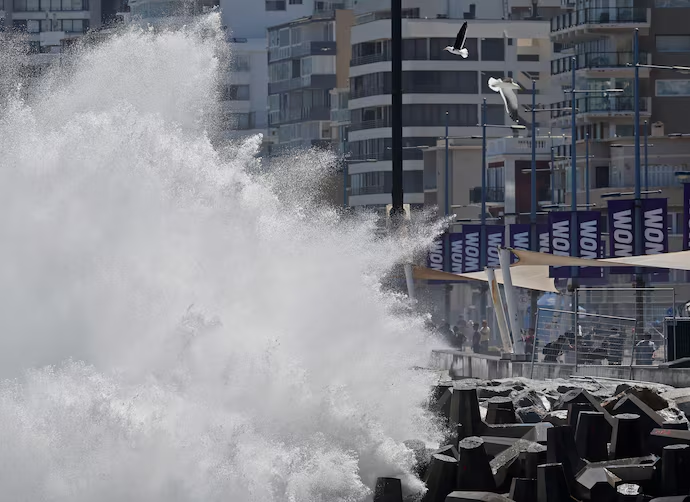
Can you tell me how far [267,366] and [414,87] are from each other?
291 ft

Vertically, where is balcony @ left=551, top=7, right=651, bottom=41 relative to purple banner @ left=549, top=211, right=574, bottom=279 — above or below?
above

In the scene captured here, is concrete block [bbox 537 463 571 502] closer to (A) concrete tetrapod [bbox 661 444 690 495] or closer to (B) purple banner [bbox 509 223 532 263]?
(A) concrete tetrapod [bbox 661 444 690 495]

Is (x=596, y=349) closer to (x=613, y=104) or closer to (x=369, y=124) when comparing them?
(x=613, y=104)

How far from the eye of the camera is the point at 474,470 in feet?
55.7

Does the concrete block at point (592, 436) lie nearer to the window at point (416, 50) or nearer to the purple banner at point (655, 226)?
the purple banner at point (655, 226)

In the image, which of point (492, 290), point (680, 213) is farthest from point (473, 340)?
point (680, 213)

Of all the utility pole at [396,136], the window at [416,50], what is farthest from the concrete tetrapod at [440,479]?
the window at [416,50]

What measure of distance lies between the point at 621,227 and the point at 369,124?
6485 cm

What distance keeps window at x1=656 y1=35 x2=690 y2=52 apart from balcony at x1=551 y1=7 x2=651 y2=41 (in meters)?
0.83

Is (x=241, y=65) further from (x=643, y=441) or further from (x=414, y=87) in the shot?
(x=643, y=441)

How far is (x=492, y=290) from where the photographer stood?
112 ft

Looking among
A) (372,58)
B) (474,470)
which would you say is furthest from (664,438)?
(372,58)

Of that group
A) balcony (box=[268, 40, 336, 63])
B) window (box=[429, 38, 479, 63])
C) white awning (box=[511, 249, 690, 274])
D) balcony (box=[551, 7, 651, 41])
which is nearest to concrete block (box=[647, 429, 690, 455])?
white awning (box=[511, 249, 690, 274])

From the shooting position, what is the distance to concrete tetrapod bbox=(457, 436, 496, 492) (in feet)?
55.4
